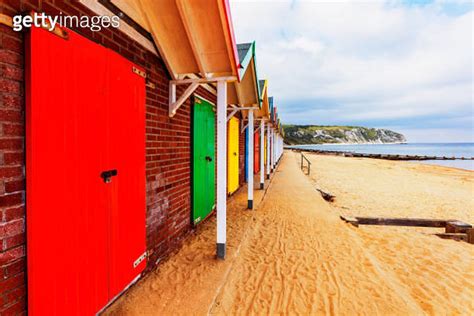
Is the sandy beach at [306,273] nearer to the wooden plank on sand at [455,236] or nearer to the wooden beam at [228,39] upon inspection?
the wooden plank on sand at [455,236]

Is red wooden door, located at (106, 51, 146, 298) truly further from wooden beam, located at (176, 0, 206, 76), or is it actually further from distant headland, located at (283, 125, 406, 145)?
distant headland, located at (283, 125, 406, 145)

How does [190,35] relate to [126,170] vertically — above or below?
above

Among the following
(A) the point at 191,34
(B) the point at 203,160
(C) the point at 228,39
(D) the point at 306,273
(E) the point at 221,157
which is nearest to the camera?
(A) the point at 191,34

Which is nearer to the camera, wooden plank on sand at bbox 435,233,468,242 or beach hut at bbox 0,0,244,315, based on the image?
beach hut at bbox 0,0,244,315

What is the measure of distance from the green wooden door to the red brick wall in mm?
234

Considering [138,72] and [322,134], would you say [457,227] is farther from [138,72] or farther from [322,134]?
[322,134]

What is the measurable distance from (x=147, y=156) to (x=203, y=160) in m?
2.20

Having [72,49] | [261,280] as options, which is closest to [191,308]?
[261,280]

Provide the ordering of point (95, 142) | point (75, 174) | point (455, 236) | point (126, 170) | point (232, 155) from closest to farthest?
point (75, 174), point (95, 142), point (126, 170), point (455, 236), point (232, 155)

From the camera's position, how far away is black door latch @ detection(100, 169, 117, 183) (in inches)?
92.8

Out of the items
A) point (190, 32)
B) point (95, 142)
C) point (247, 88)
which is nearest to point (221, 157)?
point (190, 32)

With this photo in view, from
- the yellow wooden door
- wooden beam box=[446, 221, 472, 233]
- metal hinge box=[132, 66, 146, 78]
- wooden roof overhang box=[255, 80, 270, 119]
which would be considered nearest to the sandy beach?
wooden beam box=[446, 221, 472, 233]

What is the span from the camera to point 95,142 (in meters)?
2.25

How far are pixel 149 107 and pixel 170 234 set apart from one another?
6.80ft
